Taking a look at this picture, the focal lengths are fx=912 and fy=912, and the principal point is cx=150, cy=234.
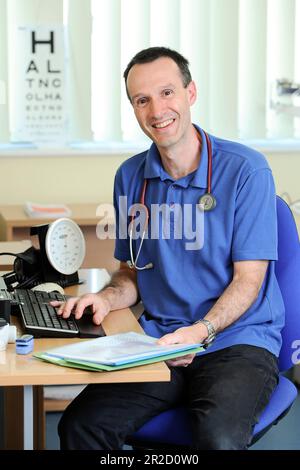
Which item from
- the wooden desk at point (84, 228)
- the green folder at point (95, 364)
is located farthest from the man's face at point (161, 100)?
the wooden desk at point (84, 228)

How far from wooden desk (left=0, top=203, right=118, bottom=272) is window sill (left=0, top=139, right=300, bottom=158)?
10.2 inches

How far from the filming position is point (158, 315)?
2.30 m

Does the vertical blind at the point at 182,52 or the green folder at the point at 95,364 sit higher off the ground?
the vertical blind at the point at 182,52

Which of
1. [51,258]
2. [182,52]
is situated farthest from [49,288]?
[182,52]

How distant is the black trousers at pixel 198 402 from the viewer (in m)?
1.94

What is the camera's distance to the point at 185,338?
1.98 meters

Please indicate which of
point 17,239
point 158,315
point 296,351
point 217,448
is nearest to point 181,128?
point 158,315

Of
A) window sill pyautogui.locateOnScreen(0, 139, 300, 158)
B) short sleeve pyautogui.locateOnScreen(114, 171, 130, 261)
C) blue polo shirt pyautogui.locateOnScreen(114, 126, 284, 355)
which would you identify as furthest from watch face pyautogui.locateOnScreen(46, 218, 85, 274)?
window sill pyautogui.locateOnScreen(0, 139, 300, 158)

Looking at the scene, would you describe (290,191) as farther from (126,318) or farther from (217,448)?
(217,448)

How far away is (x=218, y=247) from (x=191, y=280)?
106mm

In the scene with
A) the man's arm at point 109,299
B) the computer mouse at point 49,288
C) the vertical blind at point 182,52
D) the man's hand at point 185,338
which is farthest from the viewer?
the vertical blind at point 182,52

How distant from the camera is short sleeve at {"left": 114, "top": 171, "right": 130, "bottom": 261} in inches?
96.6

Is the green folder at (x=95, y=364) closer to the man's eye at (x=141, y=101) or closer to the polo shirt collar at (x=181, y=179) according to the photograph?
the polo shirt collar at (x=181, y=179)

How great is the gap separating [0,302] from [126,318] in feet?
1.13
